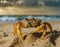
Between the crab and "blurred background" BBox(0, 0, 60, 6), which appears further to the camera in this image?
"blurred background" BBox(0, 0, 60, 6)

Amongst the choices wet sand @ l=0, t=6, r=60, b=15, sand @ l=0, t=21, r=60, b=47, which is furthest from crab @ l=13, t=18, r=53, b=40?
wet sand @ l=0, t=6, r=60, b=15

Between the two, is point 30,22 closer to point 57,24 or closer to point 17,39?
point 17,39

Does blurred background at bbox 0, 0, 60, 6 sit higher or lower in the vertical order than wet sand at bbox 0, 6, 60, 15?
higher

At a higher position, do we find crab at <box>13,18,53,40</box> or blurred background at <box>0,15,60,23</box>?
crab at <box>13,18,53,40</box>

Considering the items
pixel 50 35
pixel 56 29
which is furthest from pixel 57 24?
pixel 50 35

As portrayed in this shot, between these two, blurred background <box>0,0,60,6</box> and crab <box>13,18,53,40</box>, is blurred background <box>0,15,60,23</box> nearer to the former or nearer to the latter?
blurred background <box>0,0,60,6</box>

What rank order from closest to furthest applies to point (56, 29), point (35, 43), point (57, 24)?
point (35, 43)
point (56, 29)
point (57, 24)

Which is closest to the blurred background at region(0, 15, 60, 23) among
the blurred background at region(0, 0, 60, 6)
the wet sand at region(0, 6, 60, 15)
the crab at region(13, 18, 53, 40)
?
the wet sand at region(0, 6, 60, 15)

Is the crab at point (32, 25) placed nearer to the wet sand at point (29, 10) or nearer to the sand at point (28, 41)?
the sand at point (28, 41)

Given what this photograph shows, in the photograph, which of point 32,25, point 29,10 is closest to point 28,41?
point 32,25

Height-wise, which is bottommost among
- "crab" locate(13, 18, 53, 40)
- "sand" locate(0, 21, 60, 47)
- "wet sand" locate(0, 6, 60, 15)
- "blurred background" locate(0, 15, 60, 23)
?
"blurred background" locate(0, 15, 60, 23)

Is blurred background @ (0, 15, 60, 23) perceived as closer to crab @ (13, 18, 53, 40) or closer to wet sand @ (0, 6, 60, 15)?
wet sand @ (0, 6, 60, 15)
